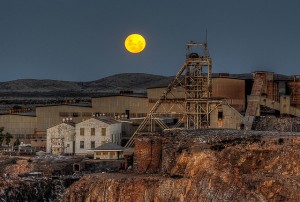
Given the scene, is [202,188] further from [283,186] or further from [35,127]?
[35,127]

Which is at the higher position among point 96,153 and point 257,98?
point 257,98

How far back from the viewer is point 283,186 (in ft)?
184

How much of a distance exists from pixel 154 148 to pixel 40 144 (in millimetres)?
31741

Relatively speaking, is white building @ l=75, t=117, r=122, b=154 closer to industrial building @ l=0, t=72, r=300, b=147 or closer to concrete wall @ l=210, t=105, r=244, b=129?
industrial building @ l=0, t=72, r=300, b=147

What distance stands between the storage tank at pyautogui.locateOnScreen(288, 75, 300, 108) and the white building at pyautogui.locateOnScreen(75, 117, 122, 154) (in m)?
19.9

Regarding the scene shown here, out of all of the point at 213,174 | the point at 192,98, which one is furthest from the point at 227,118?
the point at 213,174

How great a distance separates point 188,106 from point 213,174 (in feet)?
85.9

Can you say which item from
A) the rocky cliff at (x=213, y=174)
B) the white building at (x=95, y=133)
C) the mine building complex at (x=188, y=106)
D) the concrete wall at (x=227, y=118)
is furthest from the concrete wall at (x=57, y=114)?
the rocky cliff at (x=213, y=174)

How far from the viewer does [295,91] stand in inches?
3693

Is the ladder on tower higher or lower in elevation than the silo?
higher

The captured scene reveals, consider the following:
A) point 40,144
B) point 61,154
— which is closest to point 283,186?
point 61,154

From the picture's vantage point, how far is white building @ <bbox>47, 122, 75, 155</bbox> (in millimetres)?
89750

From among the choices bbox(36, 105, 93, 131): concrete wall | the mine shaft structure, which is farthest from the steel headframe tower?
bbox(36, 105, 93, 131): concrete wall

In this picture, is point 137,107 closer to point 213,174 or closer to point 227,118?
point 227,118
